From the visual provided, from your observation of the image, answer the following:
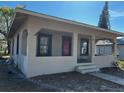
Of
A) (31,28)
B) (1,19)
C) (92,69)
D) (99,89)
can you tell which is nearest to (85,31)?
(92,69)

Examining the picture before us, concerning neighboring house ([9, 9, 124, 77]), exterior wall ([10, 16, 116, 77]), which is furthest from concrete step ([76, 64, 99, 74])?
exterior wall ([10, 16, 116, 77])

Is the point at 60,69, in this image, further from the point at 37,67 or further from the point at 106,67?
the point at 106,67

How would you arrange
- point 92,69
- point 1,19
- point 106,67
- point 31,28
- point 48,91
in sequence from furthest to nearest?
point 1,19 < point 106,67 < point 92,69 < point 31,28 < point 48,91

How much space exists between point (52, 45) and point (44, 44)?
0.80 m

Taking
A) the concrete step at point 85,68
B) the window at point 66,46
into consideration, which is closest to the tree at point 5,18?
the window at point 66,46

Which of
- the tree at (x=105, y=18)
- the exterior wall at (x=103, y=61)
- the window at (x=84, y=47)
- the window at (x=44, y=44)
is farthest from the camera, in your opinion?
the tree at (x=105, y=18)

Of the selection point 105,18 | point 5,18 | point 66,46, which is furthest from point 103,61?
point 105,18

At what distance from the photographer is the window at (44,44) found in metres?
10.3

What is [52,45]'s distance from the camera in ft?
36.9

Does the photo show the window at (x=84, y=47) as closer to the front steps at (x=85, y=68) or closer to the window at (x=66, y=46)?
the window at (x=66, y=46)

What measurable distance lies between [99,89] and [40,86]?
2476mm

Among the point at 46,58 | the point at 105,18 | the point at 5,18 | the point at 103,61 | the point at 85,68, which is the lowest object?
the point at 85,68

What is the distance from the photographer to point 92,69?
36.5ft

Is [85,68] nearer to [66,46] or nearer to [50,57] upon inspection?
[66,46]
